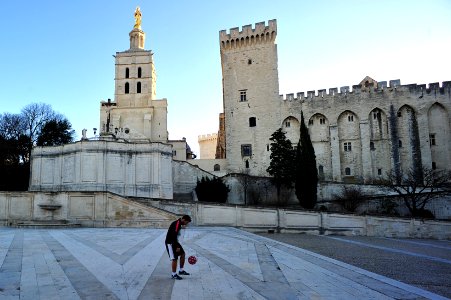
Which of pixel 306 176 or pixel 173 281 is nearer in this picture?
pixel 173 281

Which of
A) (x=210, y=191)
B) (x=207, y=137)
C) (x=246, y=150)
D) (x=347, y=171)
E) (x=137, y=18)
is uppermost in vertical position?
(x=137, y=18)

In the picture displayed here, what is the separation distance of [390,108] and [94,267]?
49167 millimetres

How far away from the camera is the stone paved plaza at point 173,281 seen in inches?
259

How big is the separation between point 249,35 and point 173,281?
51.6 metres

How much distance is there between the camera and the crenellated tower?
2064 inches

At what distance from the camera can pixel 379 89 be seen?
2032 inches

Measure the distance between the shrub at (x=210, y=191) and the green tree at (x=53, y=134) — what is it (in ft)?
68.3

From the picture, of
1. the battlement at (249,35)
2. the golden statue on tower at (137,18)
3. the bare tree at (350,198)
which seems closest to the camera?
the bare tree at (350,198)

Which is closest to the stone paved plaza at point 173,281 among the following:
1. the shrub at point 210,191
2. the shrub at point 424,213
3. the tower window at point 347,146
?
the shrub at point 424,213

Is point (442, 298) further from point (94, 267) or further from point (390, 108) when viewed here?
point (390, 108)

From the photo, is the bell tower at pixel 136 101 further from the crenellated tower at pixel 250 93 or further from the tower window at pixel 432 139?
the tower window at pixel 432 139

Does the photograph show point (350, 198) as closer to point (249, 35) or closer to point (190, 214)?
point (190, 214)

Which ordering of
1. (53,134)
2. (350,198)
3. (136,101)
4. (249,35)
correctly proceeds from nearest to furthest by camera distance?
(350,198) < (53,134) < (249,35) < (136,101)

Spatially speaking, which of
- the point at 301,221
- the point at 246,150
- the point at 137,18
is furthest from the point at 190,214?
the point at 137,18
